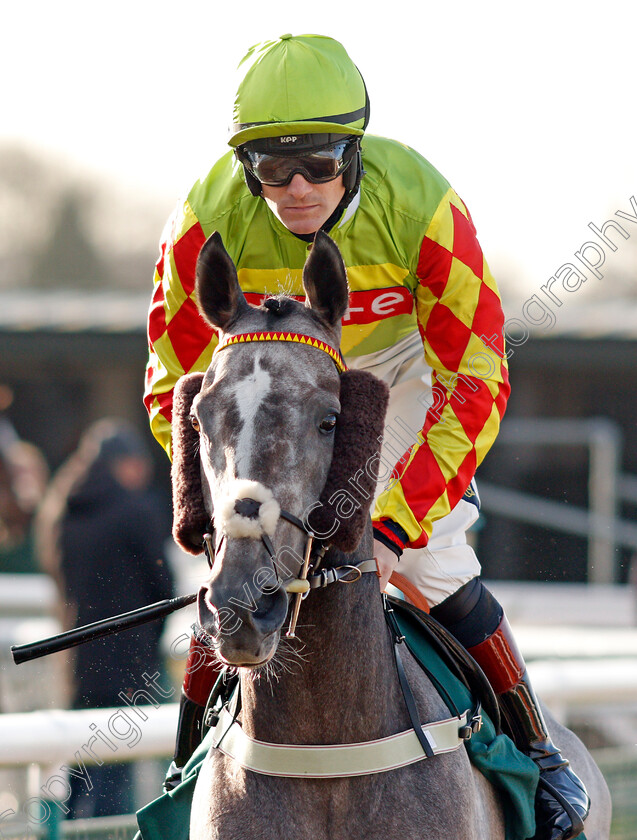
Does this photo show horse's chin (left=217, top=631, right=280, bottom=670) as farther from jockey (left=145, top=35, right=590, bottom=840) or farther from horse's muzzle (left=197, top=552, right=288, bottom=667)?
jockey (left=145, top=35, right=590, bottom=840)

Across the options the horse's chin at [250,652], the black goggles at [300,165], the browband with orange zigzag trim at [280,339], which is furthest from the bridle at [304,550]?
the black goggles at [300,165]

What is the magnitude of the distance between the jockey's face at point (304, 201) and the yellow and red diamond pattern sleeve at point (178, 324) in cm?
28

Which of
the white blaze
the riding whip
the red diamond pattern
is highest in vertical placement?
the white blaze

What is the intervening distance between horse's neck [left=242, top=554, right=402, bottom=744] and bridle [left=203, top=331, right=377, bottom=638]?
0.05m

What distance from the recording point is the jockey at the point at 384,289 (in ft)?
8.68

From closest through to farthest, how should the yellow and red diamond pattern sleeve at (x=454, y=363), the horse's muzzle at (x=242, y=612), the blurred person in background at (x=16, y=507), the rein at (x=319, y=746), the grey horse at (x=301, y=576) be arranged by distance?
1. the horse's muzzle at (x=242, y=612)
2. the grey horse at (x=301, y=576)
3. the rein at (x=319, y=746)
4. the yellow and red diamond pattern sleeve at (x=454, y=363)
5. the blurred person in background at (x=16, y=507)

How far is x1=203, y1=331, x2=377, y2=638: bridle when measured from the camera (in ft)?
6.54

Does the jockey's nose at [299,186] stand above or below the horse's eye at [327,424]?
above

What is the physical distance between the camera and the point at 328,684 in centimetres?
232

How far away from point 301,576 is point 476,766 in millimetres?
886

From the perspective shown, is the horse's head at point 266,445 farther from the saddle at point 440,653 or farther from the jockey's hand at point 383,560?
the saddle at point 440,653

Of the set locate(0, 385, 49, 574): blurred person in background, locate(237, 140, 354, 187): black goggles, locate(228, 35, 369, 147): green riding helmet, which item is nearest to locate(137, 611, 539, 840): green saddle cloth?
locate(237, 140, 354, 187): black goggles

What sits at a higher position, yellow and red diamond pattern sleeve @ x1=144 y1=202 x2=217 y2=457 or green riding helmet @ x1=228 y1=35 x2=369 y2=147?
green riding helmet @ x1=228 y1=35 x2=369 y2=147

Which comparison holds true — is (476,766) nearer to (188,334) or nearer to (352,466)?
(352,466)
